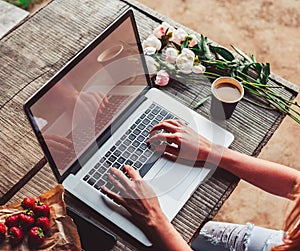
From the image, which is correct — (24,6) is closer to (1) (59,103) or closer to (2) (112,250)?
(1) (59,103)

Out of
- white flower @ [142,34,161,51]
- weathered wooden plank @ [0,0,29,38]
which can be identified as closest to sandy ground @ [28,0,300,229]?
weathered wooden plank @ [0,0,29,38]

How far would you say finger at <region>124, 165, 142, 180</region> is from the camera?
1.22m

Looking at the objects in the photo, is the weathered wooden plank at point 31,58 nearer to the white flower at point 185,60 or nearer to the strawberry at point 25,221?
the strawberry at point 25,221

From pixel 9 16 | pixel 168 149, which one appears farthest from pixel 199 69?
pixel 9 16

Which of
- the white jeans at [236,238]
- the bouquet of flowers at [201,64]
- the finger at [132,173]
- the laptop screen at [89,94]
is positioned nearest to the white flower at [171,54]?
the bouquet of flowers at [201,64]

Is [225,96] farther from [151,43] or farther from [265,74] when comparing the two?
[151,43]

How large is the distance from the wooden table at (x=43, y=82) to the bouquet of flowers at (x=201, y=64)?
0.03 metres

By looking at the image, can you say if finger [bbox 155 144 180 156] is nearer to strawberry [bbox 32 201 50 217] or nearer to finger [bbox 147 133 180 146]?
finger [bbox 147 133 180 146]

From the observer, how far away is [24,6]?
243cm

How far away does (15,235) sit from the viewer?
1056 mm

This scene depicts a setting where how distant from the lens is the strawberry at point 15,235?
1056 millimetres

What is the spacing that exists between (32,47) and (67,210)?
0.53 m

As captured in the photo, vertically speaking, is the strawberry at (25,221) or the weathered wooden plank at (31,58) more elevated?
the weathered wooden plank at (31,58)

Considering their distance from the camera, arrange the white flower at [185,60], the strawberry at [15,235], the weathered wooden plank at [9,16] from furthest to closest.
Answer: the weathered wooden plank at [9,16] < the white flower at [185,60] < the strawberry at [15,235]
